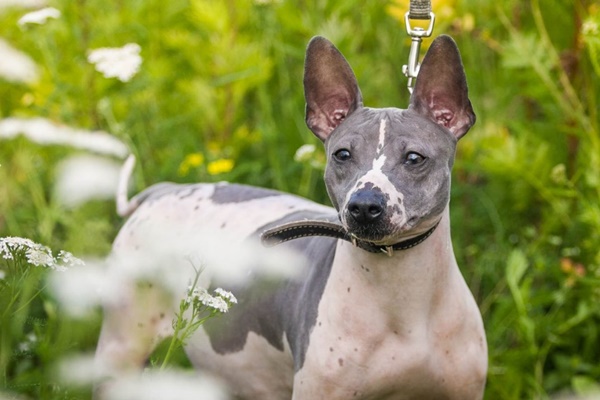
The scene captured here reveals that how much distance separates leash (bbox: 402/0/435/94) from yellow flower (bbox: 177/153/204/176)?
1.56 metres

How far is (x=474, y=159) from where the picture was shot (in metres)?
4.27

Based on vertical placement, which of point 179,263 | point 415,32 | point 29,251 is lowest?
point 179,263

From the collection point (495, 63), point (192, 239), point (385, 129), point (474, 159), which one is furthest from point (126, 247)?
point (495, 63)

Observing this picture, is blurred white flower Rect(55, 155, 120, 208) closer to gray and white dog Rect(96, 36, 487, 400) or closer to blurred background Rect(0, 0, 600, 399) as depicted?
blurred background Rect(0, 0, 600, 399)

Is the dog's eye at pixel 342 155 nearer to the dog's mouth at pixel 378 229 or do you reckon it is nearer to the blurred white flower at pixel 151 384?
the dog's mouth at pixel 378 229

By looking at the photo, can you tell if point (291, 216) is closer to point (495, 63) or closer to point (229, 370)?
point (229, 370)

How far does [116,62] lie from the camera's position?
12.5ft

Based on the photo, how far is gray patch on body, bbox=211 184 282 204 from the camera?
3.13 m

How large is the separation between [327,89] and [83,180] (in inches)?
37.5

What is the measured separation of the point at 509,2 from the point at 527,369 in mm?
1594

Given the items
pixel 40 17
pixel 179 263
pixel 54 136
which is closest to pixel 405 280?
pixel 179 263

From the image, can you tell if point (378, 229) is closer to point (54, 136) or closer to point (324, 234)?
point (324, 234)

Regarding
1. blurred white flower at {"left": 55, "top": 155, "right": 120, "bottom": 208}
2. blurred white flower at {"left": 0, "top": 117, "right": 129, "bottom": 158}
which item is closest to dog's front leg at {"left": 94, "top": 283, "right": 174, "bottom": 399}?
blurred white flower at {"left": 55, "top": 155, "right": 120, "bottom": 208}

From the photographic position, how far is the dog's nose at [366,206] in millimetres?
2178
